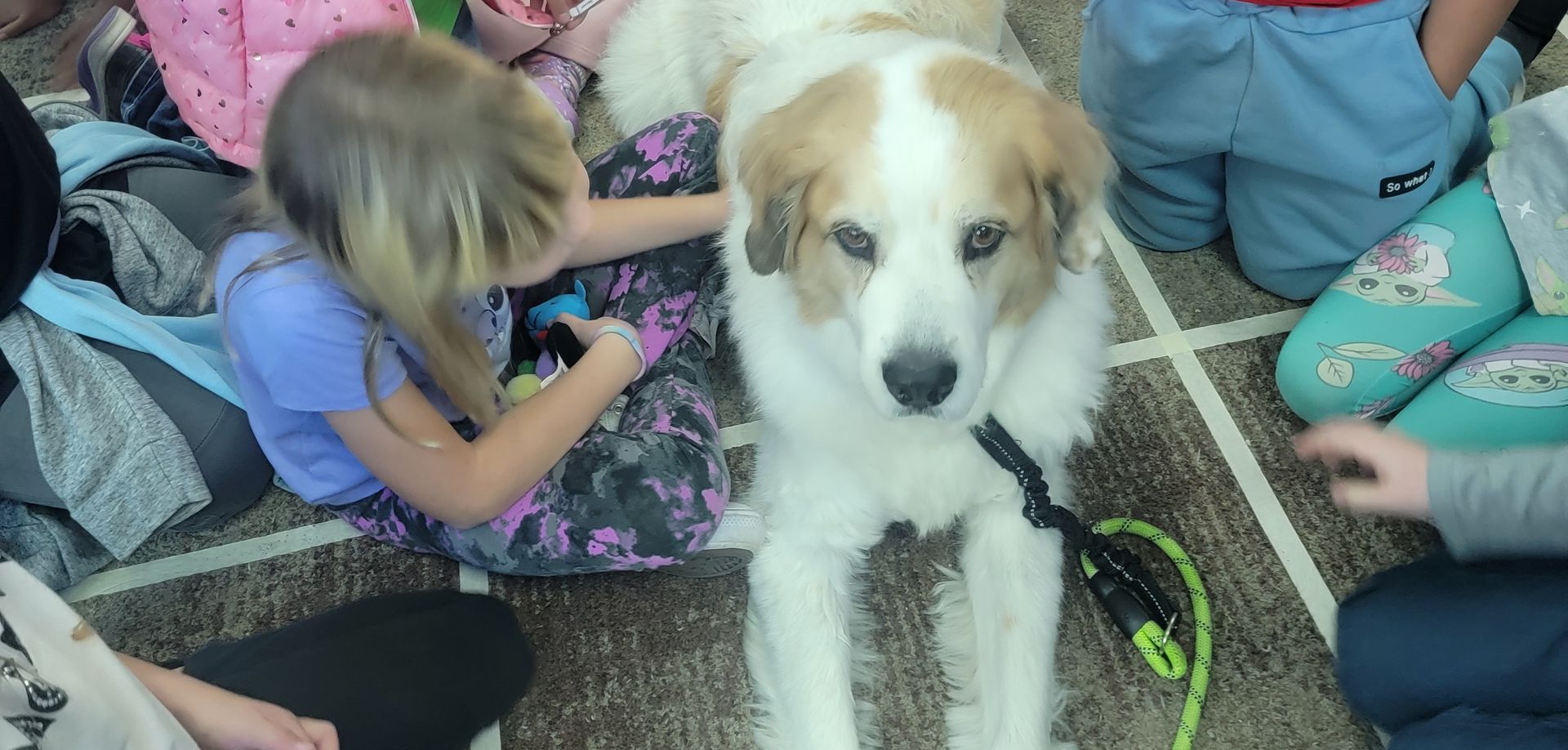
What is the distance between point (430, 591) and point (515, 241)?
58cm

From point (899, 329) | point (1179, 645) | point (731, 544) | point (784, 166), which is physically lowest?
point (1179, 645)

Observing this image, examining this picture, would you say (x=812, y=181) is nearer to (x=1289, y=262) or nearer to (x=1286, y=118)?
(x=1286, y=118)

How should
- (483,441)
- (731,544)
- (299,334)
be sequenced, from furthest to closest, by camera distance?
(731,544) < (483,441) < (299,334)

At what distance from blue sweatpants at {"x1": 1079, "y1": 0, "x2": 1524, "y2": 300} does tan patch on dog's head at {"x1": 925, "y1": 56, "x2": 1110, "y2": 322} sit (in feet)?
1.58

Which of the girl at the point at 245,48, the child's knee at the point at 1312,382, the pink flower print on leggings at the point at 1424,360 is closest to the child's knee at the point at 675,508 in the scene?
the girl at the point at 245,48

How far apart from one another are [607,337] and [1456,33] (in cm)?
135

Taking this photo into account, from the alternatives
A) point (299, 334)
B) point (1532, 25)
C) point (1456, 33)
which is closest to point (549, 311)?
point (299, 334)

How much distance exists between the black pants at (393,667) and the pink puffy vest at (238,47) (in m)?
0.84

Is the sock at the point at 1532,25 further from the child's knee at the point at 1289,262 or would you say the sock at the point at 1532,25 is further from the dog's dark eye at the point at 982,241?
the dog's dark eye at the point at 982,241

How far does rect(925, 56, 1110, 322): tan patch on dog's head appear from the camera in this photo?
1142mm

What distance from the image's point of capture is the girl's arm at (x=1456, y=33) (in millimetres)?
1447

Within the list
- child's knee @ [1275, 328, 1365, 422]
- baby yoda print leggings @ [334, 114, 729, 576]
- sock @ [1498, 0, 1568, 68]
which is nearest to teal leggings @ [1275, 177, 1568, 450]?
child's knee @ [1275, 328, 1365, 422]

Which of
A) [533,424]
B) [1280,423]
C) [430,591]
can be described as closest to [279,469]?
[430,591]

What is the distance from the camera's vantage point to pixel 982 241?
1.16 m
